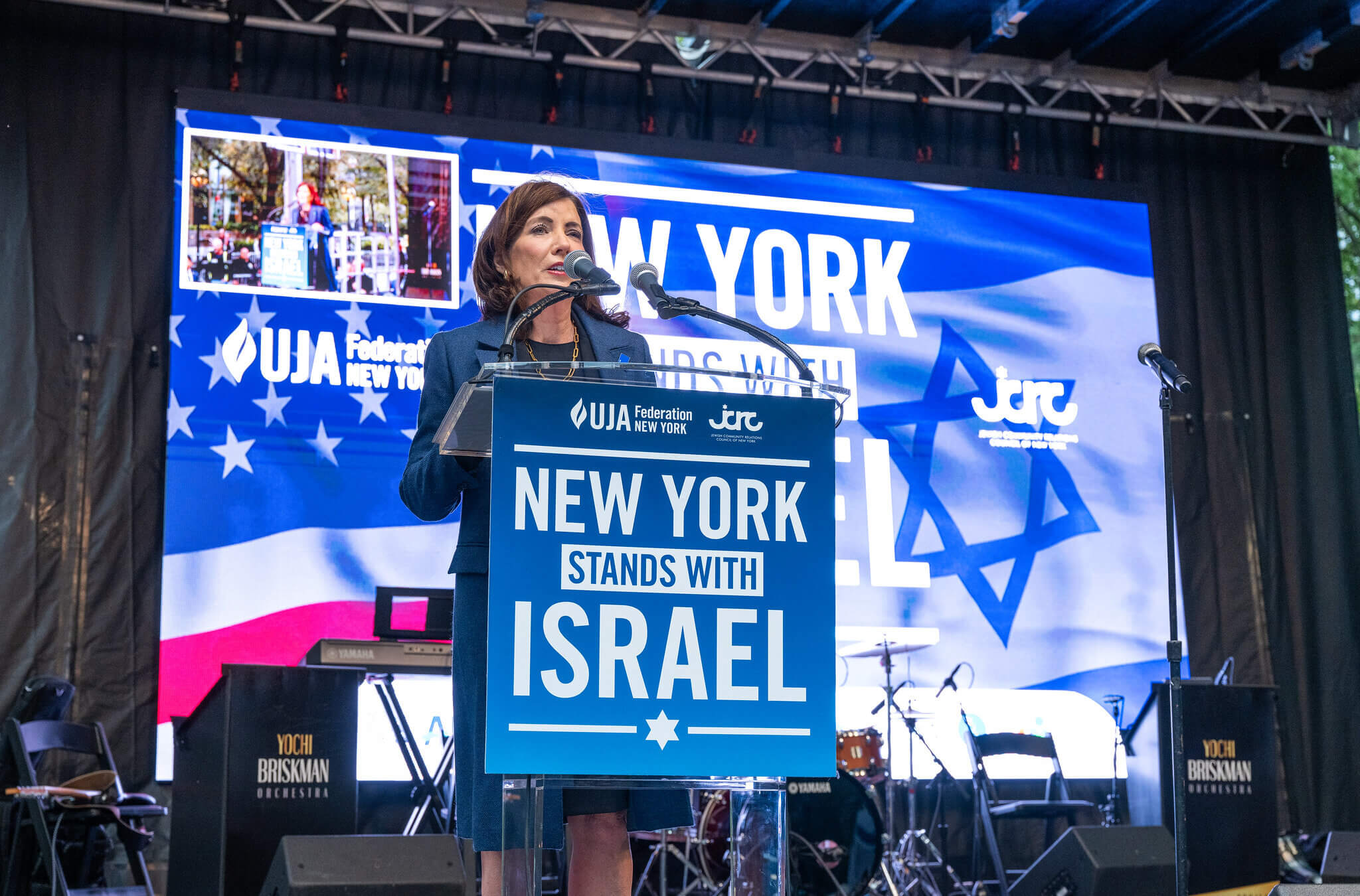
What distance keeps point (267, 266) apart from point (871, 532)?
2.85 m

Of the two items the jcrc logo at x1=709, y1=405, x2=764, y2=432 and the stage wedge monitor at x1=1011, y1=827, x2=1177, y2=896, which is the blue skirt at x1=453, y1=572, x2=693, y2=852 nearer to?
the jcrc logo at x1=709, y1=405, x2=764, y2=432

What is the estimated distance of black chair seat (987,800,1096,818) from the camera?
5531 mm

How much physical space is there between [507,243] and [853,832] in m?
3.42

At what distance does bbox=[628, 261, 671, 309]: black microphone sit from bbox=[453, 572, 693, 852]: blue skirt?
46 centimetres

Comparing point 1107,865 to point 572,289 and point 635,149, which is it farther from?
point 635,149

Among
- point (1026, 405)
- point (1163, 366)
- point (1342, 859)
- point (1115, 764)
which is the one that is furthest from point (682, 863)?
point (1163, 366)

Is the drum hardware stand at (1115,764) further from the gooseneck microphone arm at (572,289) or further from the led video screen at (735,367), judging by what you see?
the gooseneck microphone arm at (572,289)

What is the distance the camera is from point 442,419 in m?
2.06

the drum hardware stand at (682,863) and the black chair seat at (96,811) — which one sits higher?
the black chair seat at (96,811)

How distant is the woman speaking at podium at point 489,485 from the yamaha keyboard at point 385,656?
2.62m

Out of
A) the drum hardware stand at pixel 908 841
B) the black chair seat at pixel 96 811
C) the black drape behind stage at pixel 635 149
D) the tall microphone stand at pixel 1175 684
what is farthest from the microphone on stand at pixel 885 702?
the black chair seat at pixel 96 811

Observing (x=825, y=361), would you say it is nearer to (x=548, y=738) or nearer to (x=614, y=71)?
(x=614, y=71)

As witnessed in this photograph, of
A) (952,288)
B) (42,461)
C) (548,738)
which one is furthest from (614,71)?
(548,738)

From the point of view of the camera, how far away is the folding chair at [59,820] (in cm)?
449
